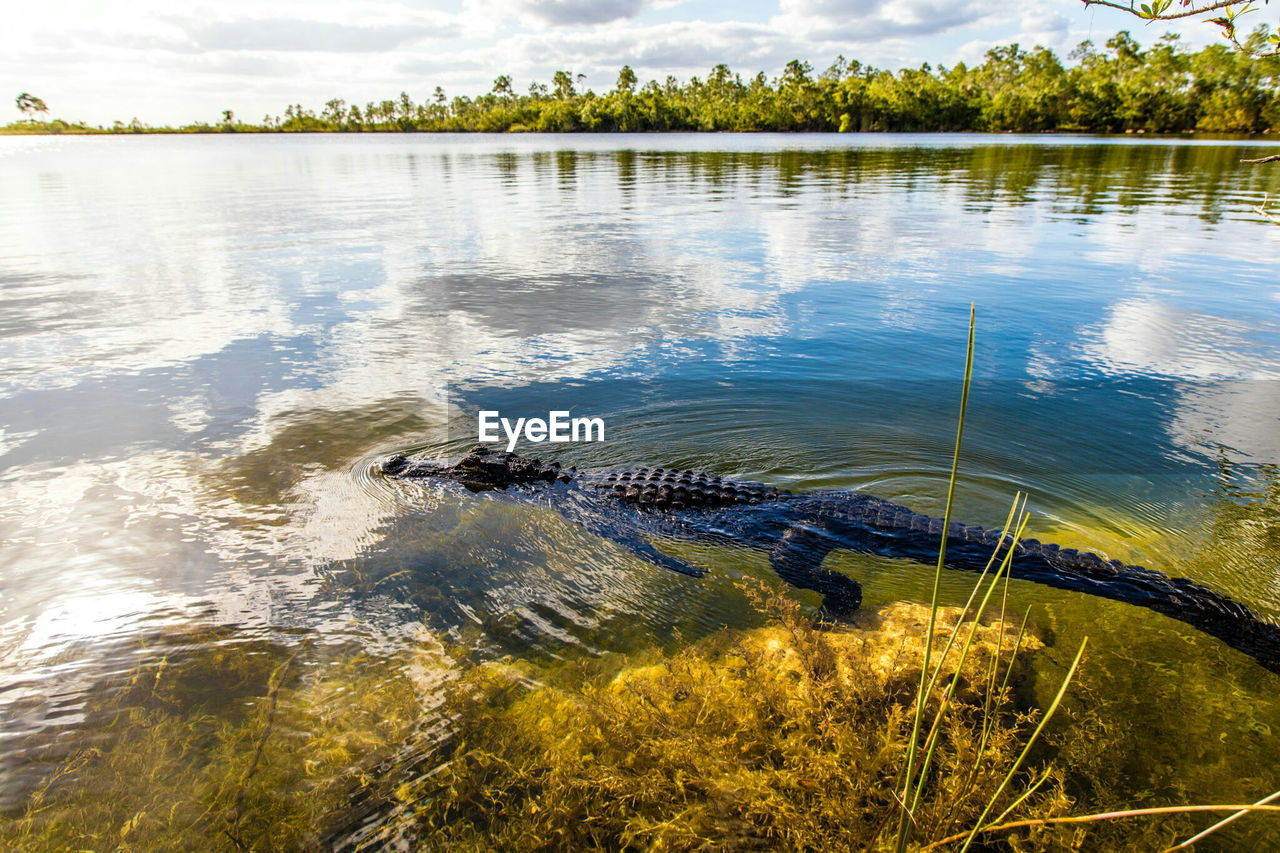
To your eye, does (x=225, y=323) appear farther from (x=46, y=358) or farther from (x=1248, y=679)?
(x=1248, y=679)

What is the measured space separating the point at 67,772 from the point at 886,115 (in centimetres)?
10419

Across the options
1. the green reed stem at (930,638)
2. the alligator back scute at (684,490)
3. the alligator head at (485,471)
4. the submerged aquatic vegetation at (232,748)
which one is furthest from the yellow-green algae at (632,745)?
the alligator head at (485,471)

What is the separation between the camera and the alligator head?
5008 mm

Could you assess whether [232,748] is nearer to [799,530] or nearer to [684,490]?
[684,490]

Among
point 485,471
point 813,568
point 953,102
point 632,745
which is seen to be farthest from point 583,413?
point 953,102

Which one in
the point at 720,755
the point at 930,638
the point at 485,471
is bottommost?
the point at 720,755

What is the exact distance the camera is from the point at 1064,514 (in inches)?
178

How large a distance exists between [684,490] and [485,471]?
67.4 inches

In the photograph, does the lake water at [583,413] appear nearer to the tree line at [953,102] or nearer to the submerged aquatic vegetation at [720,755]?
the submerged aquatic vegetation at [720,755]

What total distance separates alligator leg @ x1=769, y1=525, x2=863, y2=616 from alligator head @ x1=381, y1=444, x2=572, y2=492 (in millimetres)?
1806

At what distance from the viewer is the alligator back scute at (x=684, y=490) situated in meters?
4.42

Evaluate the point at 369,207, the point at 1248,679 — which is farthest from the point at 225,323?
the point at 369,207

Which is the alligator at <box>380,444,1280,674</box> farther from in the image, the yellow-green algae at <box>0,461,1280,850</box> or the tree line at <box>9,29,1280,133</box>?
the tree line at <box>9,29,1280,133</box>

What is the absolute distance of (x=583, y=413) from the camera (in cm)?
626
